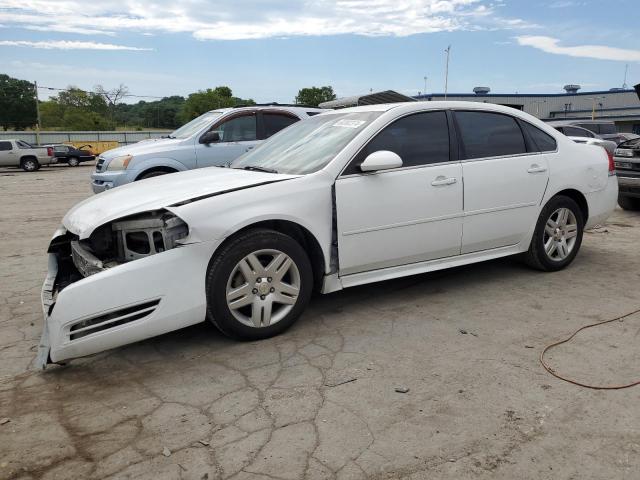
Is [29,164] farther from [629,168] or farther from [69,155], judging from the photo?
[629,168]

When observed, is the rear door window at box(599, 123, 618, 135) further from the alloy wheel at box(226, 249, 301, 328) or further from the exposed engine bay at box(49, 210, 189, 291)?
the exposed engine bay at box(49, 210, 189, 291)

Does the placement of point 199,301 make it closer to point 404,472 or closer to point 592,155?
point 404,472

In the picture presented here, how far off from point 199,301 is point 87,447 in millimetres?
1119

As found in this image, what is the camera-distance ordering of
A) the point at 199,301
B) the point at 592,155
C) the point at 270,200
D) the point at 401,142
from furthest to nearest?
1. the point at 592,155
2. the point at 401,142
3. the point at 270,200
4. the point at 199,301

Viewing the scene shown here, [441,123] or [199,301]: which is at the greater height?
[441,123]

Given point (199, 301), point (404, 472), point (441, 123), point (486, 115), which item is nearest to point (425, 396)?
point (404, 472)

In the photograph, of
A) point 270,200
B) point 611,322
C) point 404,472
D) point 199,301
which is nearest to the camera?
point 404,472

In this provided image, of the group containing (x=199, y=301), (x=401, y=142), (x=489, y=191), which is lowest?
(x=199, y=301)

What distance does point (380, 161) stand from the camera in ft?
12.8

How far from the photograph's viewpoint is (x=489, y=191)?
4.57 meters

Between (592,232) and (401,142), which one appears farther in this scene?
(592,232)

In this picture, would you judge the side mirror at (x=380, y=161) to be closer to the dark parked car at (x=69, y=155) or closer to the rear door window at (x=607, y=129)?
the rear door window at (x=607, y=129)

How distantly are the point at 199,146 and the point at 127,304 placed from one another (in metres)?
5.82

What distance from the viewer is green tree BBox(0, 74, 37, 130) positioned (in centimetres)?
8044
